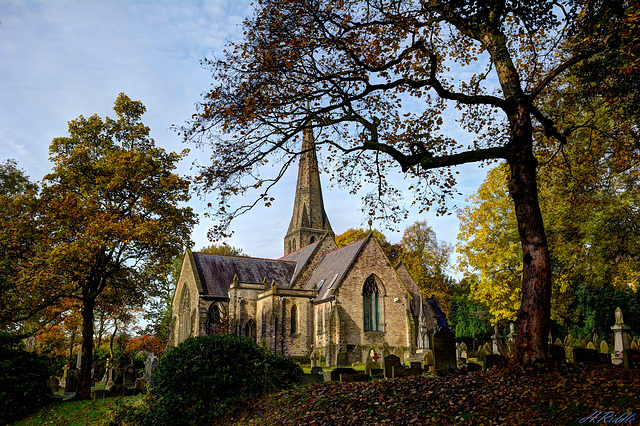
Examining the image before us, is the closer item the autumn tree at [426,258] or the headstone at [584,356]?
the headstone at [584,356]

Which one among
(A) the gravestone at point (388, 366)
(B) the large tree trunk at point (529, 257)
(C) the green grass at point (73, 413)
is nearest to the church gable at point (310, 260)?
(C) the green grass at point (73, 413)

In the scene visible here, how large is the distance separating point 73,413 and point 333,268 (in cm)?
2121

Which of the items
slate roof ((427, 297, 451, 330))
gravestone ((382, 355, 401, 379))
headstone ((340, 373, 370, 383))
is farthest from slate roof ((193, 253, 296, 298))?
gravestone ((382, 355, 401, 379))

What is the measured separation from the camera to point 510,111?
34.7 feet

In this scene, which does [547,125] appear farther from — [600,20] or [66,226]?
[66,226]

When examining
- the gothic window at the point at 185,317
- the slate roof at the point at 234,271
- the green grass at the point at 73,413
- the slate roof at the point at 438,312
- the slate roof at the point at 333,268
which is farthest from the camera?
the slate roof at the point at 438,312

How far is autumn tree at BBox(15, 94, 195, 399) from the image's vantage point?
61.1ft

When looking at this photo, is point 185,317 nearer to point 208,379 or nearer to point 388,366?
point 208,379

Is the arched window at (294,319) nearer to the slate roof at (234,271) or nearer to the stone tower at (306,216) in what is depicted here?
the slate roof at (234,271)

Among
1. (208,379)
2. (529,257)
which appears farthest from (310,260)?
(529,257)

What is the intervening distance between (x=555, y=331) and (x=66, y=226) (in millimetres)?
38897

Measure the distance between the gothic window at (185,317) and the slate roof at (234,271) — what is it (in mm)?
2951

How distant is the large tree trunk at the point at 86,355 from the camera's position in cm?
1988

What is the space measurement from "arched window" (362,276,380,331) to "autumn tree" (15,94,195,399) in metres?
15.6
